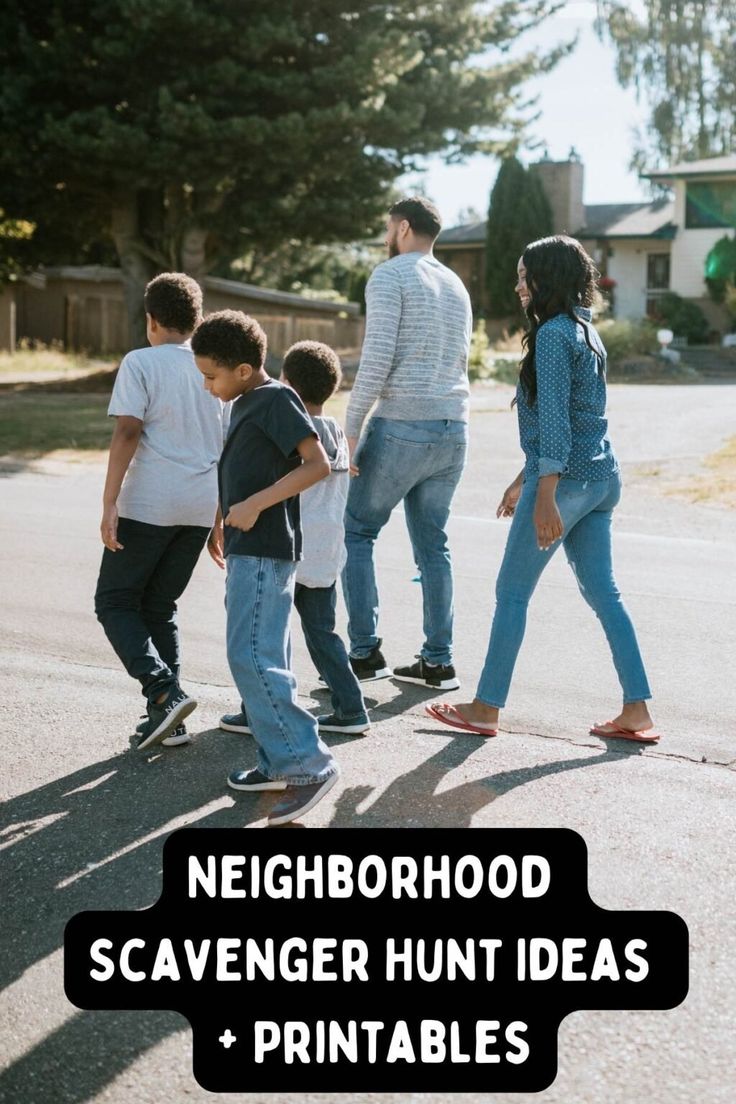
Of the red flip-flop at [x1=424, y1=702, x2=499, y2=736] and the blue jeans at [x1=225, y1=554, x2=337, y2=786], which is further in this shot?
the red flip-flop at [x1=424, y1=702, x2=499, y2=736]

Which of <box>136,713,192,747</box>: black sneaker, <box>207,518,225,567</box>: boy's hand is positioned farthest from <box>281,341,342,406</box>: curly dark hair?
<box>136,713,192,747</box>: black sneaker

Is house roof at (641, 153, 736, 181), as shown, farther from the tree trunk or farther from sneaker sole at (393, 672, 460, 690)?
sneaker sole at (393, 672, 460, 690)

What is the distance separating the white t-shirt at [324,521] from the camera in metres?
4.80

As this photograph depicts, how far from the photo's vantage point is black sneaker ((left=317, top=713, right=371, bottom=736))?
16.2ft

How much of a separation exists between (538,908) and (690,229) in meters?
40.4

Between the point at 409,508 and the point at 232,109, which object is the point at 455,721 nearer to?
the point at 409,508

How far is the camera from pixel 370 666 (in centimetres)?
574

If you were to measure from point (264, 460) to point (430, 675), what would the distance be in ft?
6.43

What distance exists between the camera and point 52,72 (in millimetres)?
20812

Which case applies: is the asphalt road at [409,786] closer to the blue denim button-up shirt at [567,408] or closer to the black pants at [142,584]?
the black pants at [142,584]

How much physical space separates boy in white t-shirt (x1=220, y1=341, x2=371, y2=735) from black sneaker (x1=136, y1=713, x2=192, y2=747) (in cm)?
55

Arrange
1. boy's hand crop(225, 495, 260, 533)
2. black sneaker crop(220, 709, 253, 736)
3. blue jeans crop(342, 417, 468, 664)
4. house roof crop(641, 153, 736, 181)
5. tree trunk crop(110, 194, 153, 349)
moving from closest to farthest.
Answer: boy's hand crop(225, 495, 260, 533)
black sneaker crop(220, 709, 253, 736)
blue jeans crop(342, 417, 468, 664)
tree trunk crop(110, 194, 153, 349)
house roof crop(641, 153, 736, 181)

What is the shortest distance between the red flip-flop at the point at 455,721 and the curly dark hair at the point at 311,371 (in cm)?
123

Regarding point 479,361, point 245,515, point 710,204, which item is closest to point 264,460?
point 245,515
